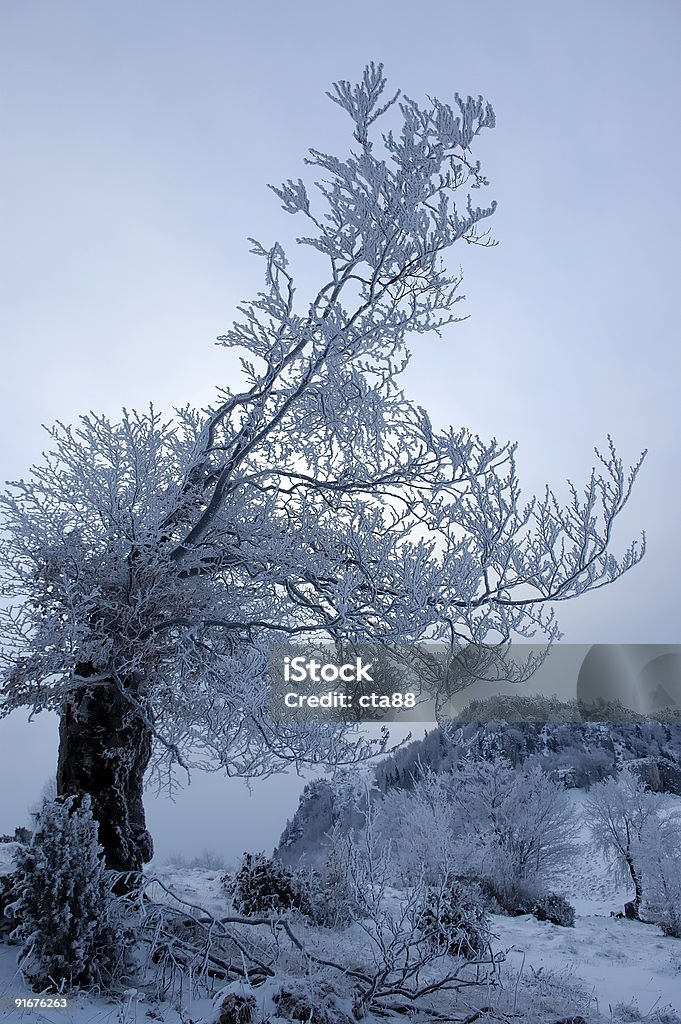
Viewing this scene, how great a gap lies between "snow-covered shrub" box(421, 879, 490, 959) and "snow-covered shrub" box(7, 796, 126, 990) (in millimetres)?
2805

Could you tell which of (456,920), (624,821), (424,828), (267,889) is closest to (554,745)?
(624,821)

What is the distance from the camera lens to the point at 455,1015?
19.2 feet

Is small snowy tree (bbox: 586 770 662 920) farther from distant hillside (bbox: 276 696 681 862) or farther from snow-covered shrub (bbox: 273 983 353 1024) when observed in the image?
snow-covered shrub (bbox: 273 983 353 1024)

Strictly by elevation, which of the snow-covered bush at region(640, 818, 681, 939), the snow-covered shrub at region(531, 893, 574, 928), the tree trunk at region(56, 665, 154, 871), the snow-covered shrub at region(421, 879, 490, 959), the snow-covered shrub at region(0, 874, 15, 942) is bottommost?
the snow-covered shrub at region(531, 893, 574, 928)

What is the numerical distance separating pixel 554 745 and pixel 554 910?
18.3 ft

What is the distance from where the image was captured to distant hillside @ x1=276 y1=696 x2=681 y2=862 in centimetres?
1444

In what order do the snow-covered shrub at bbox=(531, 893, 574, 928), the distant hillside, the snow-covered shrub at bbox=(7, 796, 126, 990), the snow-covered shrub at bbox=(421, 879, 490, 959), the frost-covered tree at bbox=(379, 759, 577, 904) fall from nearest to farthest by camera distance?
1. the snow-covered shrub at bbox=(7, 796, 126, 990)
2. the snow-covered shrub at bbox=(421, 879, 490, 959)
3. the snow-covered shrub at bbox=(531, 893, 574, 928)
4. the frost-covered tree at bbox=(379, 759, 577, 904)
5. the distant hillside

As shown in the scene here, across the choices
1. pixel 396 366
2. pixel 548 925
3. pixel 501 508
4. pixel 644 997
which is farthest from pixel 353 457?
pixel 548 925

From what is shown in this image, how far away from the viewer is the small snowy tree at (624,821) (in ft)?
40.2

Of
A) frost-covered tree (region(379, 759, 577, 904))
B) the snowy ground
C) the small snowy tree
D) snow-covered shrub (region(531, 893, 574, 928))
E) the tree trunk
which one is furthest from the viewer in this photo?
the small snowy tree

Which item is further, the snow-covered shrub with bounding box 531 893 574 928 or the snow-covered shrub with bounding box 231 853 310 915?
the snow-covered shrub with bounding box 531 893 574 928

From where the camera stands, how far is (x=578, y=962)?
797 cm

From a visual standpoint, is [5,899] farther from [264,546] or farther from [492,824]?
[492,824]

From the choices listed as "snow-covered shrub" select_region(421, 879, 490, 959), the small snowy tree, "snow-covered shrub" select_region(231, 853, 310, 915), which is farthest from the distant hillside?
"snow-covered shrub" select_region(421, 879, 490, 959)
